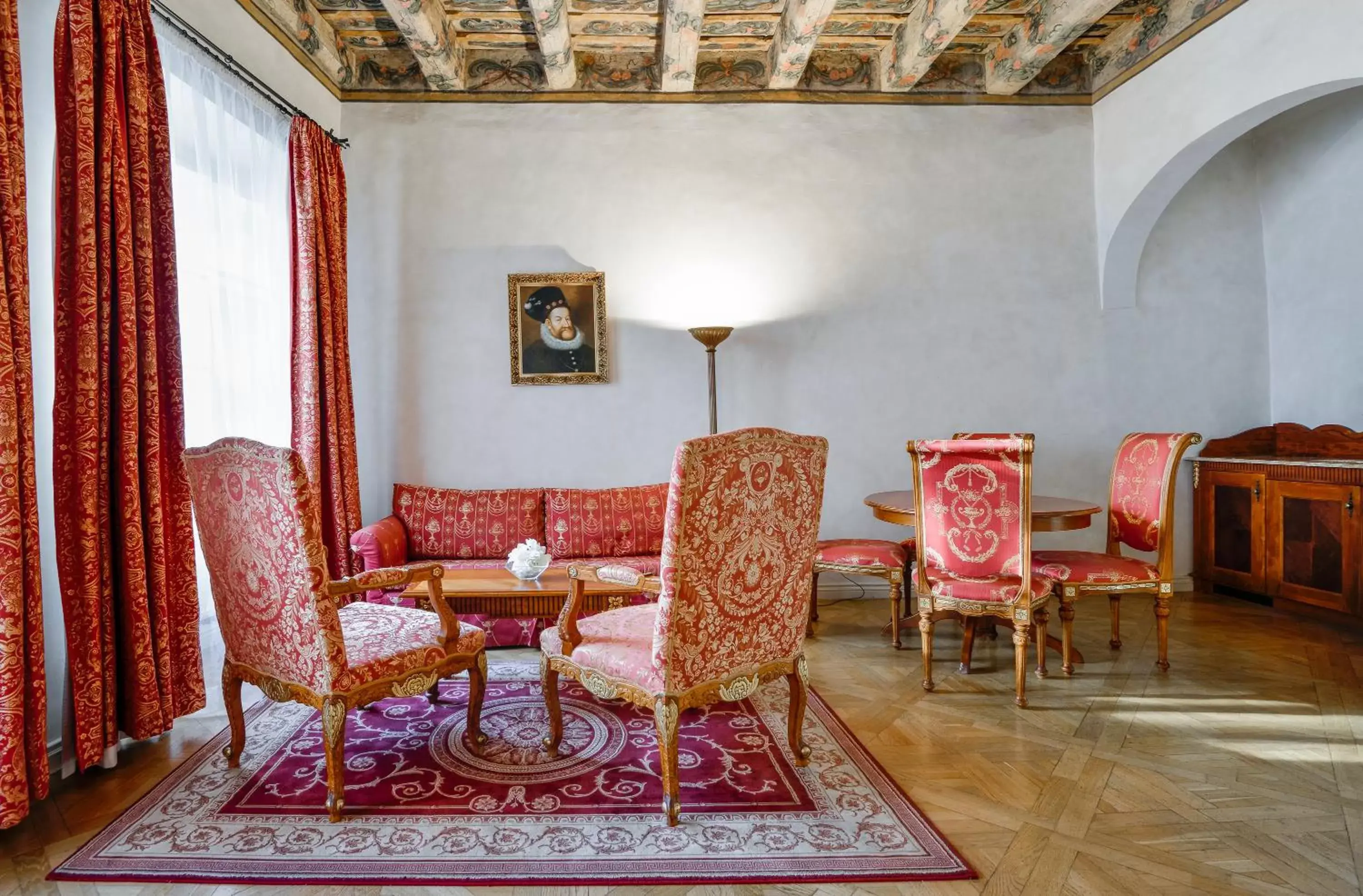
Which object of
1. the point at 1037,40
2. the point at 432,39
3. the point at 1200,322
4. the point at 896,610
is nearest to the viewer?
the point at 896,610

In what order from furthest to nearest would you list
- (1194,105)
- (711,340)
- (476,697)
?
(711,340), (1194,105), (476,697)

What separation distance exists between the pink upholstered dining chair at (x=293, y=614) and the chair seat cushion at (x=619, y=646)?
0.45 m

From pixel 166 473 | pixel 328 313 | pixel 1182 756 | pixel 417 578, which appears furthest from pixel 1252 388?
pixel 166 473

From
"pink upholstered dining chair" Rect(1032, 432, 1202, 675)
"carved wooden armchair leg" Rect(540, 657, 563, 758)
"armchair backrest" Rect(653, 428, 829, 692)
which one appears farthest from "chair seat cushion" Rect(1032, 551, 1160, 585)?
"carved wooden armchair leg" Rect(540, 657, 563, 758)

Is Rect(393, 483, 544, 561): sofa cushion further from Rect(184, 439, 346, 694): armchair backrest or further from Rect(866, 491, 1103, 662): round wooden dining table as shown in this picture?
Rect(866, 491, 1103, 662): round wooden dining table

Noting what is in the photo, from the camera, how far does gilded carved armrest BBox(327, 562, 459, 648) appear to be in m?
2.43

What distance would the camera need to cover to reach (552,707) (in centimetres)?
263

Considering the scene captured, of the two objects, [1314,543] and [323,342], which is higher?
[323,342]

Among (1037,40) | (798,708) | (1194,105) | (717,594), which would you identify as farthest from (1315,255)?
(717,594)

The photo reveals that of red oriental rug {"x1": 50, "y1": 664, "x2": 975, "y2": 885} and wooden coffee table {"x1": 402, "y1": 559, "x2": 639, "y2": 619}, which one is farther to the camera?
wooden coffee table {"x1": 402, "y1": 559, "x2": 639, "y2": 619}

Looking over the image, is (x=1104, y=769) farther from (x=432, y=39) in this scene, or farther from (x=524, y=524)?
(x=432, y=39)

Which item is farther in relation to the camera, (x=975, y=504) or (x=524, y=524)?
(x=524, y=524)

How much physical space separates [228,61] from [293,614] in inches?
107

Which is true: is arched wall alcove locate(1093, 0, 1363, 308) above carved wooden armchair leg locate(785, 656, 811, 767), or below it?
above
